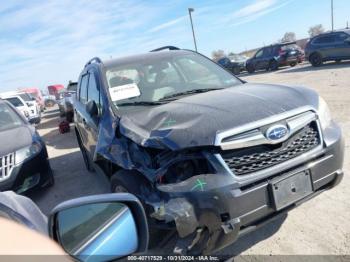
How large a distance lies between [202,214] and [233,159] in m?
0.47

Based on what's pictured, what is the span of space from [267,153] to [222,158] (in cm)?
38

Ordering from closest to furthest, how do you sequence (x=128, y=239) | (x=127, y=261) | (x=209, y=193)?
(x=127, y=261)
(x=128, y=239)
(x=209, y=193)

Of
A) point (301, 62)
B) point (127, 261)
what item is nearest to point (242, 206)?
point (127, 261)

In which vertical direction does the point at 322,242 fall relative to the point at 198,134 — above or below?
below

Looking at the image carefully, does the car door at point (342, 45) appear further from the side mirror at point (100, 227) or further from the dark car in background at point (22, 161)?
the side mirror at point (100, 227)

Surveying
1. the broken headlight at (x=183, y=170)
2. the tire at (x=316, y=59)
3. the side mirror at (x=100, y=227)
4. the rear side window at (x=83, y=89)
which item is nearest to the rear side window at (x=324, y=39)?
the tire at (x=316, y=59)

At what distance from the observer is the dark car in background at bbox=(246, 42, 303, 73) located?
2239 centimetres

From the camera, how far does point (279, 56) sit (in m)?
22.5

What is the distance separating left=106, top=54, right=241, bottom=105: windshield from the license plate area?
5.47ft

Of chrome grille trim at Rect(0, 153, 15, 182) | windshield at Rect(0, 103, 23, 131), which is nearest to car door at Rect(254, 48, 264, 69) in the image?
windshield at Rect(0, 103, 23, 131)

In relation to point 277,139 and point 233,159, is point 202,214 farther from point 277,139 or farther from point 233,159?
point 277,139

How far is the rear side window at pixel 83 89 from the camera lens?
5427 mm

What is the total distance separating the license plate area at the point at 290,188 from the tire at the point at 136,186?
2.90 ft

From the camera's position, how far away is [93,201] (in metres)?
1.50
